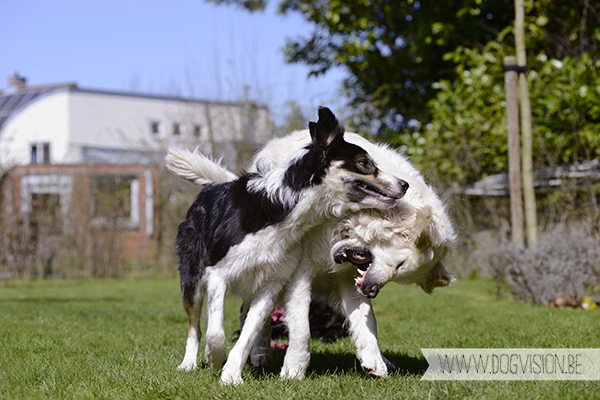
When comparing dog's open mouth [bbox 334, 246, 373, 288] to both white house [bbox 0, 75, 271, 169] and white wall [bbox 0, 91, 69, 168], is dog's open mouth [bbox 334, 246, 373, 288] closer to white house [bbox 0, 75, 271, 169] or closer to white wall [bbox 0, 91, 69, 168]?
white house [bbox 0, 75, 271, 169]

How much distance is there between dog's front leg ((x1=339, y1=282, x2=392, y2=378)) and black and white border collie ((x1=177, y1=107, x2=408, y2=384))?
1.61 ft

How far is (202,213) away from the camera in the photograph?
4812mm

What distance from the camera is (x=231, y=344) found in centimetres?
611

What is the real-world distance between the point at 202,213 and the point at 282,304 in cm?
104

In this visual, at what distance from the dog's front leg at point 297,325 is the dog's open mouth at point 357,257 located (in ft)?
1.02

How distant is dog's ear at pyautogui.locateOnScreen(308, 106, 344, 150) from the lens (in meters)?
3.97

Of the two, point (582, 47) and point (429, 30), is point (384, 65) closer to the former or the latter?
point (429, 30)

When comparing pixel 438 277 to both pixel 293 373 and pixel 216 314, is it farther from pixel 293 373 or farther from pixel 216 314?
pixel 216 314

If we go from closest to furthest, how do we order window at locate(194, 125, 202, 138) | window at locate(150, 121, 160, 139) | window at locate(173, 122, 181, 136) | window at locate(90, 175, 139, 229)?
window at locate(90, 175, 139, 229), window at locate(194, 125, 202, 138), window at locate(173, 122, 181, 136), window at locate(150, 121, 160, 139)

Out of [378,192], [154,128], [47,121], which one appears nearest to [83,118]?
[47,121]

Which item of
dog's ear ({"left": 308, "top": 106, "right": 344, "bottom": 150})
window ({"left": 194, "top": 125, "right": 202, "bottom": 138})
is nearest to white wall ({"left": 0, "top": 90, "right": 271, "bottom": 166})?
window ({"left": 194, "top": 125, "right": 202, "bottom": 138})

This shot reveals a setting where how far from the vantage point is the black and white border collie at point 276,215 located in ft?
12.9

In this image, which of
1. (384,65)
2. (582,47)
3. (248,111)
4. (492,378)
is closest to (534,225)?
(582,47)

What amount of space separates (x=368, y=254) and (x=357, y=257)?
80 millimetres
